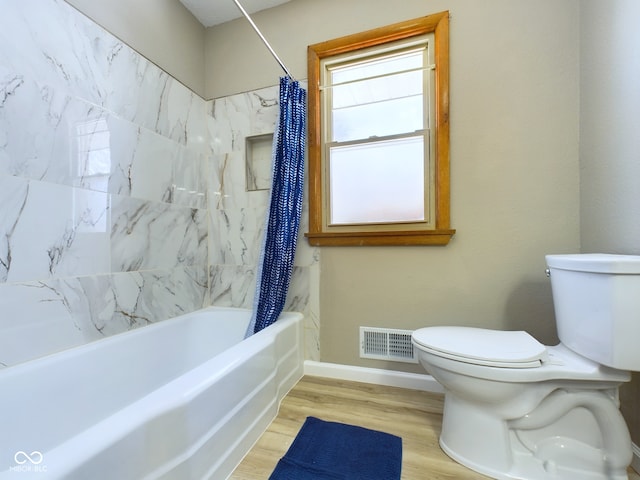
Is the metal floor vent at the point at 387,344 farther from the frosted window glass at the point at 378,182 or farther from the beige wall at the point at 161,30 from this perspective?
the beige wall at the point at 161,30

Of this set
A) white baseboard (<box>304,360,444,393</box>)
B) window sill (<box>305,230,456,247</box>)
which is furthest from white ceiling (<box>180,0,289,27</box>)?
white baseboard (<box>304,360,444,393</box>)

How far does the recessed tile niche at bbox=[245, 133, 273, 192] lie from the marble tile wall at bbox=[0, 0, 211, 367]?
435mm

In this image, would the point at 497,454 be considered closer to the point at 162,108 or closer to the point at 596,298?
the point at 596,298

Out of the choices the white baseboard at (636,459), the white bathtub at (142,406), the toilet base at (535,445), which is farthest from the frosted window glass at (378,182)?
the white baseboard at (636,459)

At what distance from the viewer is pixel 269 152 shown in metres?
1.96

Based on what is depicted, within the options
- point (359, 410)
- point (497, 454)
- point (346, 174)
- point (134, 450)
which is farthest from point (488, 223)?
point (134, 450)

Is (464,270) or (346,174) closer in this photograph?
(464,270)

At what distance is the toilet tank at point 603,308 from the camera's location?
0.86m

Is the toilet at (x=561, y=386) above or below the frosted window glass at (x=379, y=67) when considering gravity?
below

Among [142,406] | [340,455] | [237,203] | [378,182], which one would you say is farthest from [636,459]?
[237,203]

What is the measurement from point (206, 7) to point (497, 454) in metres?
2.91

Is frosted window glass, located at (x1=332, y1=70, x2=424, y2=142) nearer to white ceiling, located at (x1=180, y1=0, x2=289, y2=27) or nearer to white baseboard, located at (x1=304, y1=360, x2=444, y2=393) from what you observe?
Result: white ceiling, located at (x1=180, y1=0, x2=289, y2=27)

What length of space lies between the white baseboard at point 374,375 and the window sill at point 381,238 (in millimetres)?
761

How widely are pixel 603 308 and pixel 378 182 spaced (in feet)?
3.72
